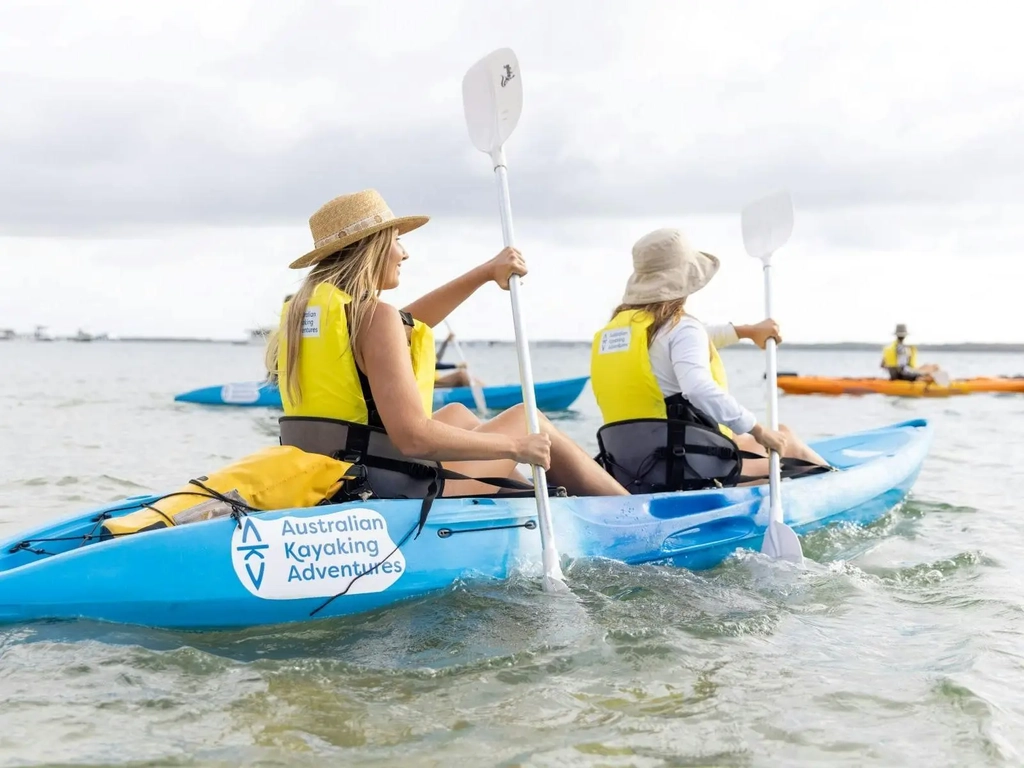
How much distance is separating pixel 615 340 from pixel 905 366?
1634 centimetres

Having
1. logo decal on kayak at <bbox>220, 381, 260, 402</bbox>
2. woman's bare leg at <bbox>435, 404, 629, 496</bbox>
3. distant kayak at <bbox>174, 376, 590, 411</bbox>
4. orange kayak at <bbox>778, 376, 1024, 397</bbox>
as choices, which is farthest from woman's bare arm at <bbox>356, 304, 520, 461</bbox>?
orange kayak at <bbox>778, 376, 1024, 397</bbox>

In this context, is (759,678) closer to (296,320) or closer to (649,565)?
(649,565)

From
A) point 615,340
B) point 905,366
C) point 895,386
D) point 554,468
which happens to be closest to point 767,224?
point 615,340

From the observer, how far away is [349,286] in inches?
142

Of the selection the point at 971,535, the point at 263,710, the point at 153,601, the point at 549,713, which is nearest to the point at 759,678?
the point at 549,713

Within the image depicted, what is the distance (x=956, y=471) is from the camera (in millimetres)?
9125

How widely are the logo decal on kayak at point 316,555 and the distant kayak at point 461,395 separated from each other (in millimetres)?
10447

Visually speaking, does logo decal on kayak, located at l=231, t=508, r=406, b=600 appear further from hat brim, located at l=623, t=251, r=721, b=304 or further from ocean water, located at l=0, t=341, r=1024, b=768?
hat brim, located at l=623, t=251, r=721, b=304

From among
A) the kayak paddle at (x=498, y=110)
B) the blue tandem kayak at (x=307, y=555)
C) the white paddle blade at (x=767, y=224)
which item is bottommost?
the blue tandem kayak at (x=307, y=555)

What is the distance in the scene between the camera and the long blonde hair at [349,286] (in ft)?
11.5

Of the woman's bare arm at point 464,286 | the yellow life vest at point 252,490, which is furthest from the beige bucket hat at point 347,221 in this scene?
the yellow life vest at point 252,490

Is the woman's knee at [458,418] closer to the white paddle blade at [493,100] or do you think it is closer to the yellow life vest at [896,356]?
the white paddle blade at [493,100]

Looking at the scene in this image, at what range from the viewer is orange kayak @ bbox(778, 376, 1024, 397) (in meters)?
19.0

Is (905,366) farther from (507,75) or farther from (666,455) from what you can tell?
(507,75)
